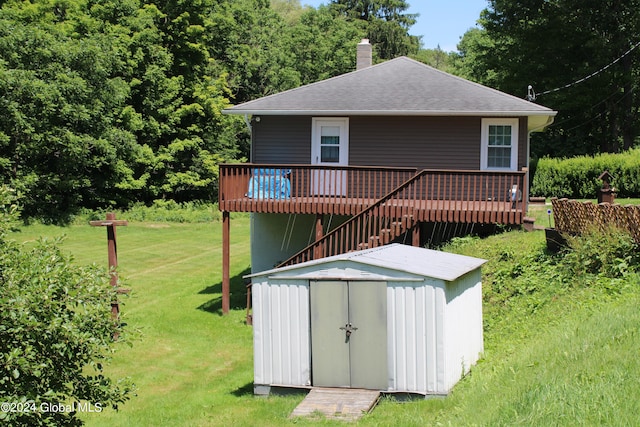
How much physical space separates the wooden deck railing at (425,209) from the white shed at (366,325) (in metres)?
4.55

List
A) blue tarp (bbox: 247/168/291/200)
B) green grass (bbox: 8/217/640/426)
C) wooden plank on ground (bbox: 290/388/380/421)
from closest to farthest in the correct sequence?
green grass (bbox: 8/217/640/426) → wooden plank on ground (bbox: 290/388/380/421) → blue tarp (bbox: 247/168/291/200)

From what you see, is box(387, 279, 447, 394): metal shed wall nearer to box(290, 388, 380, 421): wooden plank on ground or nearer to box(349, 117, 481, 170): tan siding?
box(290, 388, 380, 421): wooden plank on ground

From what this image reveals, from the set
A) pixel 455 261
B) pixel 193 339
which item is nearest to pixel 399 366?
pixel 455 261

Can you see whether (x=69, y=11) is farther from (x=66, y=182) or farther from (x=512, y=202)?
(x=512, y=202)

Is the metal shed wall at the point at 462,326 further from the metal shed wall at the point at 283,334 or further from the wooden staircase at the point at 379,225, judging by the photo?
the wooden staircase at the point at 379,225

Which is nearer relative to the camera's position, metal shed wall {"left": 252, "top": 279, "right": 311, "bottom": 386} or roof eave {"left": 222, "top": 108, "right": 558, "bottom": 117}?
metal shed wall {"left": 252, "top": 279, "right": 311, "bottom": 386}

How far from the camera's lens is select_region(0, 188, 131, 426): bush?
21.8 feet

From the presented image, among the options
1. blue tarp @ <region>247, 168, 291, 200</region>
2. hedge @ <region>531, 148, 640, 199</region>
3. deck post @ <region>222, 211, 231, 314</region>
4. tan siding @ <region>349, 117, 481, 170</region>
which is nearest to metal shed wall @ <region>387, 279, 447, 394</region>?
blue tarp @ <region>247, 168, 291, 200</region>

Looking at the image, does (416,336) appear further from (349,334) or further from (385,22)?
(385,22)

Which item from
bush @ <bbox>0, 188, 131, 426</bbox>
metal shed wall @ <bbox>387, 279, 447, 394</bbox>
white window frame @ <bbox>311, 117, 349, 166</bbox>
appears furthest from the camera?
white window frame @ <bbox>311, 117, 349, 166</bbox>

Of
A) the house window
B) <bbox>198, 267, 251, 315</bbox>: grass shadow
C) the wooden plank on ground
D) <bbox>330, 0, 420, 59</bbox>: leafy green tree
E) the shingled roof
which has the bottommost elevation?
<bbox>198, 267, 251, 315</bbox>: grass shadow

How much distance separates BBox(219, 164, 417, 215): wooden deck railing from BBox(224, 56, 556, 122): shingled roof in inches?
72.1

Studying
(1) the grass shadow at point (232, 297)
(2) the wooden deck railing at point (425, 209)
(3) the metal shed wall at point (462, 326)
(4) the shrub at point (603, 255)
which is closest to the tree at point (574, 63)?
(1) the grass shadow at point (232, 297)

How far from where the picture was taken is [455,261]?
39.5 feet
